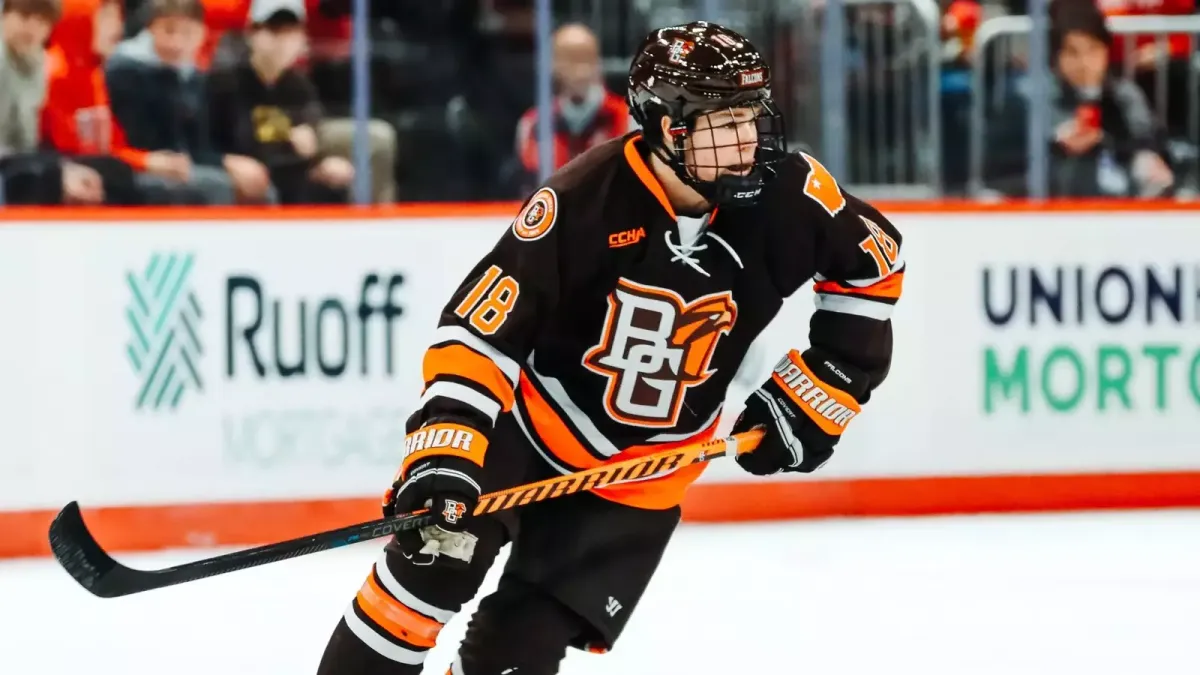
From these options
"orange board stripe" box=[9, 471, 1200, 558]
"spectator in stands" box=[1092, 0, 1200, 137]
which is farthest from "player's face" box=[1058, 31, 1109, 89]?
A: "orange board stripe" box=[9, 471, 1200, 558]

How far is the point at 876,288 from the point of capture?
2.89 meters

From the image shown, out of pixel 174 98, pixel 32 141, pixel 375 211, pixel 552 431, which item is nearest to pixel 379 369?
pixel 375 211

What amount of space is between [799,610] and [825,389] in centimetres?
140

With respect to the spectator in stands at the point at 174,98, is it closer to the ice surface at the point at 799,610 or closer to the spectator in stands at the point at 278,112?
the spectator in stands at the point at 278,112

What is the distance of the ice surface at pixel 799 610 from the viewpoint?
367 cm

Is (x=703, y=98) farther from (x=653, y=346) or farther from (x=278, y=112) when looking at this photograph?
(x=278, y=112)

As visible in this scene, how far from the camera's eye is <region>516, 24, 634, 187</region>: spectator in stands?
573 cm

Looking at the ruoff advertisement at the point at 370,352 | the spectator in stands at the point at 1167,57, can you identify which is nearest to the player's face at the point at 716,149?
the ruoff advertisement at the point at 370,352

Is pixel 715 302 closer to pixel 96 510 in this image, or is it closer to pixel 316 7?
pixel 96 510

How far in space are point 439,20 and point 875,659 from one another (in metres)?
3.23

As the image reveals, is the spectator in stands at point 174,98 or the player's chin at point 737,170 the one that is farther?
the spectator in stands at point 174,98

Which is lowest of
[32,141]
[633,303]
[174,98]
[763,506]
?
[763,506]

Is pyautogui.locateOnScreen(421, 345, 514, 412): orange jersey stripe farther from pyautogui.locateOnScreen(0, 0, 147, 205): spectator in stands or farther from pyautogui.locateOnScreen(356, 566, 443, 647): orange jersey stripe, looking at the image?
pyautogui.locateOnScreen(0, 0, 147, 205): spectator in stands

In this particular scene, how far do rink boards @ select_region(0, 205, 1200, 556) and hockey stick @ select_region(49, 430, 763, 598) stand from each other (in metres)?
2.34
